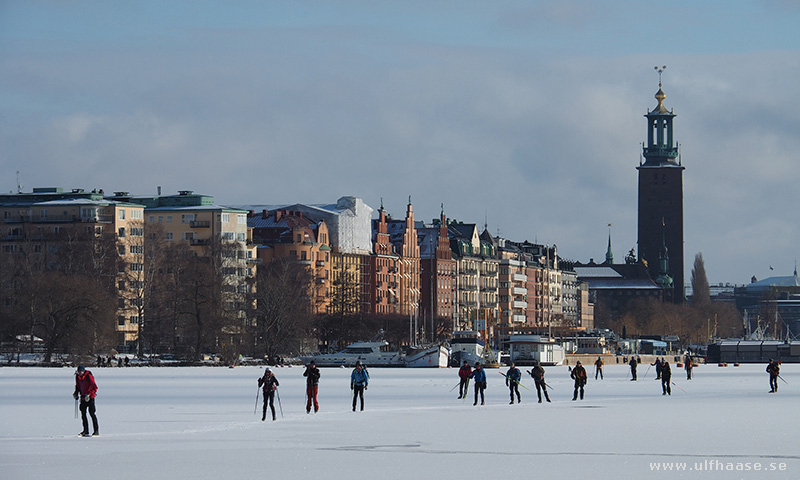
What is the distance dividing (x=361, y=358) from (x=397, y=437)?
8917cm

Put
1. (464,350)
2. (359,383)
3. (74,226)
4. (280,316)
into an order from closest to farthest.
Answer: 1. (359,383)
2. (280,316)
3. (464,350)
4. (74,226)

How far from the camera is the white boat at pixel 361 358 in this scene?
12494 centimetres

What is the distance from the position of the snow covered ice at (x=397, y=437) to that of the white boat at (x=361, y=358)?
63.3m

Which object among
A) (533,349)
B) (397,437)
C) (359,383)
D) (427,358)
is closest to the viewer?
(397,437)

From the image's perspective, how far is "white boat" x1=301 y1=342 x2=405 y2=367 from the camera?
410ft

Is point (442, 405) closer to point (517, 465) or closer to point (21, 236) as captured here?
point (517, 465)

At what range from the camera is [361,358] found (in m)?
126

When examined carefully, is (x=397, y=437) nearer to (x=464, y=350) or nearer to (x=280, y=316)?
(x=280, y=316)

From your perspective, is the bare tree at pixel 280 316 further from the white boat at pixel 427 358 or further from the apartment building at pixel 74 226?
the apartment building at pixel 74 226

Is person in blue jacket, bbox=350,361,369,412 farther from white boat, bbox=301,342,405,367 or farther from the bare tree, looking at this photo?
white boat, bbox=301,342,405,367

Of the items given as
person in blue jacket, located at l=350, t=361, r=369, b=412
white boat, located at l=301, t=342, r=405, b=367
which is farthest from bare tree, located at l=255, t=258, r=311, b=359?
person in blue jacket, located at l=350, t=361, r=369, b=412

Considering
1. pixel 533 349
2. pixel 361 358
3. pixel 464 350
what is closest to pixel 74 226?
pixel 361 358

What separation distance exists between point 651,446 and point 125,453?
442 inches

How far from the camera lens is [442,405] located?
53344 millimetres
